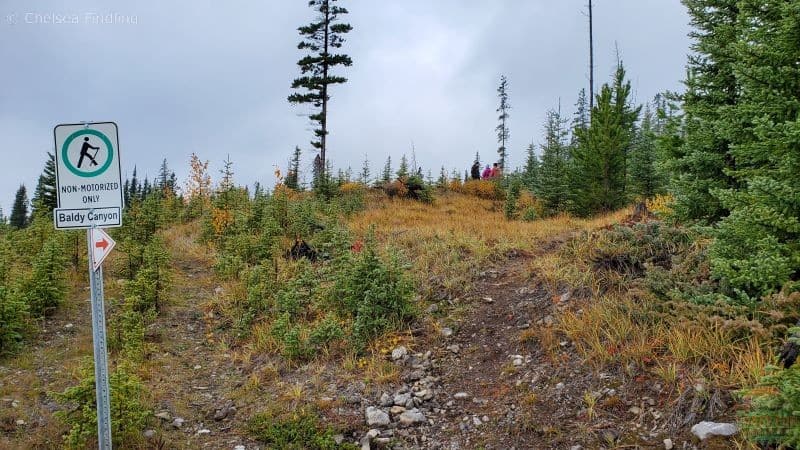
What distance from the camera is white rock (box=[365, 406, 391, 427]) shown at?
16.8 feet

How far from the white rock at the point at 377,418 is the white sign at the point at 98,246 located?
3.19m

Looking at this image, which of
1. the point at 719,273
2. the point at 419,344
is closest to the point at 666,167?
the point at 719,273

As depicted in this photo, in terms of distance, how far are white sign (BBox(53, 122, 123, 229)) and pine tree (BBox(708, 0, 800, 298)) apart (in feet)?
19.9

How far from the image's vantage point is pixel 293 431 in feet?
16.4

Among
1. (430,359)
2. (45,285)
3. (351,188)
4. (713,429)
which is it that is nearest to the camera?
(713,429)

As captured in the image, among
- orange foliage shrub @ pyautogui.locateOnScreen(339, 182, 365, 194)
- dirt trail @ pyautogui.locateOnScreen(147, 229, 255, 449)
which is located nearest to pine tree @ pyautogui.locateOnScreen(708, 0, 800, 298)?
dirt trail @ pyautogui.locateOnScreen(147, 229, 255, 449)

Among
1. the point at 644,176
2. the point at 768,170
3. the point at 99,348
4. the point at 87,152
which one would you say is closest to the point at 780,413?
the point at 768,170

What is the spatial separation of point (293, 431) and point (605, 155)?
14044 millimetres

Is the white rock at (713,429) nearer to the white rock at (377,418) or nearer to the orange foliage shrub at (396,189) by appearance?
the white rock at (377,418)

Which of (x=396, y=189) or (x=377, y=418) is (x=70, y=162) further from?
(x=396, y=189)

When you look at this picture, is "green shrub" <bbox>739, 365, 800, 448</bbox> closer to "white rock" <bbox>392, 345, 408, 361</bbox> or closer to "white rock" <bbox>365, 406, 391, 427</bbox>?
"white rock" <bbox>365, 406, 391, 427</bbox>

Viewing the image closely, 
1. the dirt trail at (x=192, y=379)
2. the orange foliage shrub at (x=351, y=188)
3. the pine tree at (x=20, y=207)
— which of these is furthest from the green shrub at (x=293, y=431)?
the pine tree at (x=20, y=207)

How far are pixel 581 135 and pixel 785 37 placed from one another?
12.1 metres

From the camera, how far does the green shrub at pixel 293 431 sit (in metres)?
4.83
